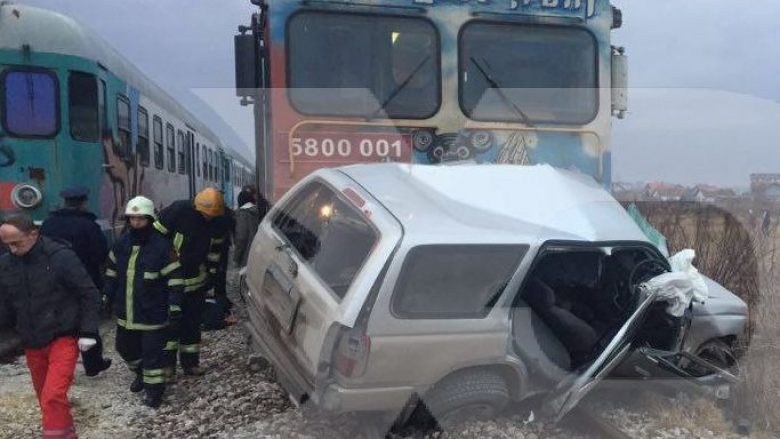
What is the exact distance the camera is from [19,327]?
402cm

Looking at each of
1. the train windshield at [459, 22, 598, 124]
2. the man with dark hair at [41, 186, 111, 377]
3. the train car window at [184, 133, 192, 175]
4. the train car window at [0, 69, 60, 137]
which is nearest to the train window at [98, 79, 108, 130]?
the train car window at [0, 69, 60, 137]

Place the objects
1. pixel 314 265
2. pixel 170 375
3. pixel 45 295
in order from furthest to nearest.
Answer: pixel 170 375 → pixel 314 265 → pixel 45 295

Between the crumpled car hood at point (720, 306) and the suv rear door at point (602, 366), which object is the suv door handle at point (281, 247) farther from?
the crumpled car hood at point (720, 306)

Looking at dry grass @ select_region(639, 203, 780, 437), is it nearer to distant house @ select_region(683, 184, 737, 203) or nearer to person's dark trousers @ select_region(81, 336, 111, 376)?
distant house @ select_region(683, 184, 737, 203)

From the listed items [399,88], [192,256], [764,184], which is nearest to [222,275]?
[192,256]

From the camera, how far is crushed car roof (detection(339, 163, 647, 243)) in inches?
159

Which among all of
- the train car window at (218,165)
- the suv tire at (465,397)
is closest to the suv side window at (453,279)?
the suv tire at (465,397)

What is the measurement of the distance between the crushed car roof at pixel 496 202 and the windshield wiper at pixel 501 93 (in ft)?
3.72

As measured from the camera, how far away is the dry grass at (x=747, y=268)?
14.9ft

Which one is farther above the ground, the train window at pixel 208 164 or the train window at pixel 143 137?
the train window at pixel 143 137

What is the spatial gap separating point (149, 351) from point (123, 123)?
13.3ft

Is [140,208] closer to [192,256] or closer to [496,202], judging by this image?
[192,256]

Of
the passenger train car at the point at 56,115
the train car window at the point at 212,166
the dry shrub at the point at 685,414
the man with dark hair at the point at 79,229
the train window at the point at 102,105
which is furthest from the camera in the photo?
the train car window at the point at 212,166

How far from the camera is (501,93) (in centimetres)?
584
